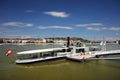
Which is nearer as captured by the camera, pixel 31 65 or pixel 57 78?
pixel 57 78

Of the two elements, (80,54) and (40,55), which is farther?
(80,54)

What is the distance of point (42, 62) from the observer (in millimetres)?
36062

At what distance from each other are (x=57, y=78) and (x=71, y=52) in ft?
60.4

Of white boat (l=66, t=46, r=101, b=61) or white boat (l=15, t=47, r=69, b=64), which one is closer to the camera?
white boat (l=15, t=47, r=69, b=64)

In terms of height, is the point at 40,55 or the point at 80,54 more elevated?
the point at 40,55

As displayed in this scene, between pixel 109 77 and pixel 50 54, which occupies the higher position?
pixel 50 54

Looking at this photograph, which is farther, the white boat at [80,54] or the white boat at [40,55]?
the white boat at [80,54]

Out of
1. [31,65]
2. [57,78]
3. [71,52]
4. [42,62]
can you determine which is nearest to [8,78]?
[57,78]

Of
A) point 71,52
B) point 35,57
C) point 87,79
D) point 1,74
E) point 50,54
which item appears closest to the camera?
point 87,79

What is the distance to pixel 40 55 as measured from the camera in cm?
3772

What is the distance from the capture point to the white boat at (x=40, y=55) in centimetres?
3499

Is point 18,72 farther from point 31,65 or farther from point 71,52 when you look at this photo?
point 71,52

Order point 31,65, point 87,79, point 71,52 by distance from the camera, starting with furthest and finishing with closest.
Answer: point 71,52
point 31,65
point 87,79

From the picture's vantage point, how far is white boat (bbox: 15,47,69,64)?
3499 centimetres
